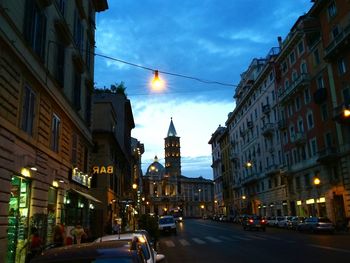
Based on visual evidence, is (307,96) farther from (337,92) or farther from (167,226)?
(167,226)

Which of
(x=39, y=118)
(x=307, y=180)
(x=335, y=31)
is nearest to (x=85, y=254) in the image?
(x=39, y=118)

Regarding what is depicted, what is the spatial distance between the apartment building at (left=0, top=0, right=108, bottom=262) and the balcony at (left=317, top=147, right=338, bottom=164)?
27.6 meters

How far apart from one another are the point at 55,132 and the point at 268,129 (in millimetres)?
49192

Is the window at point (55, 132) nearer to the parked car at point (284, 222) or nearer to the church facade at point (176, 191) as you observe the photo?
the parked car at point (284, 222)

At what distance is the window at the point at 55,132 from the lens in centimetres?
1906

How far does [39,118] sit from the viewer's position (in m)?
16.7

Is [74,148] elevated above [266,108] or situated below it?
below

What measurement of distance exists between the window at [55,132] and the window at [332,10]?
109 feet

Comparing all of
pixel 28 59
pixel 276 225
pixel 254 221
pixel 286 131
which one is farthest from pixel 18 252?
pixel 286 131

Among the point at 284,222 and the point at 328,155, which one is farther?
the point at 284,222

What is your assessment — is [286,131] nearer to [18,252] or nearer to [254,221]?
[254,221]

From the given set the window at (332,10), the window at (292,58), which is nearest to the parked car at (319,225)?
the window at (332,10)

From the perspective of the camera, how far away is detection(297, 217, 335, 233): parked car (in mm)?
35562

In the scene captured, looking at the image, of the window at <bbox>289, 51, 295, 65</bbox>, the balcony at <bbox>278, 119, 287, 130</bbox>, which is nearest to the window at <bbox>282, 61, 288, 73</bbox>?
the window at <bbox>289, 51, 295, 65</bbox>
